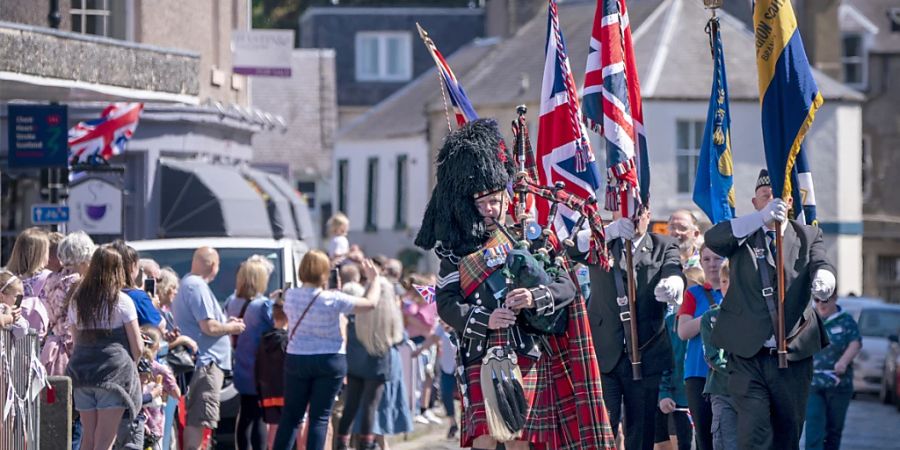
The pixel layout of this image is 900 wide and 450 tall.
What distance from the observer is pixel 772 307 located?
394 inches

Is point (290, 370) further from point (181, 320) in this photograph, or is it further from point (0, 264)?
Result: point (0, 264)

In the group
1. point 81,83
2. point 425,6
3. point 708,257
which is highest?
point 425,6

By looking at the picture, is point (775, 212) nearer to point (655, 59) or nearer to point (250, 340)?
point (250, 340)

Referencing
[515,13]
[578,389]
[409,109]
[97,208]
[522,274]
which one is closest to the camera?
Answer: [522,274]

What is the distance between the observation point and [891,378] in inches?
1017

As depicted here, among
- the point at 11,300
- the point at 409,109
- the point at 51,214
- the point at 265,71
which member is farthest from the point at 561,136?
the point at 409,109

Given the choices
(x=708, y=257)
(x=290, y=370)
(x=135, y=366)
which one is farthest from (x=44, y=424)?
(x=708, y=257)

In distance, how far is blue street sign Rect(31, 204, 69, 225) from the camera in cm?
1892

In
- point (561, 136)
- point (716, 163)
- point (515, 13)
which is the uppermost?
point (515, 13)

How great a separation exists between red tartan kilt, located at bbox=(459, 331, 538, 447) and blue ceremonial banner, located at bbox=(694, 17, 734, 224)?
3.21 m

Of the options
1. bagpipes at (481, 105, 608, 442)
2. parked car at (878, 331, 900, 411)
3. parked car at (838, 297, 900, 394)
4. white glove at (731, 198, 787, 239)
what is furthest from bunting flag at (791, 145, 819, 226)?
parked car at (838, 297, 900, 394)

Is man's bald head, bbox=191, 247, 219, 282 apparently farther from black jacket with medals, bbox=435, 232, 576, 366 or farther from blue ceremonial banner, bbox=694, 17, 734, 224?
black jacket with medals, bbox=435, 232, 576, 366

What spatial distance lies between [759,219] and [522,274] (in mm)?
1802

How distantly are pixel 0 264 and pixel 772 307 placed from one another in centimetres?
1448
